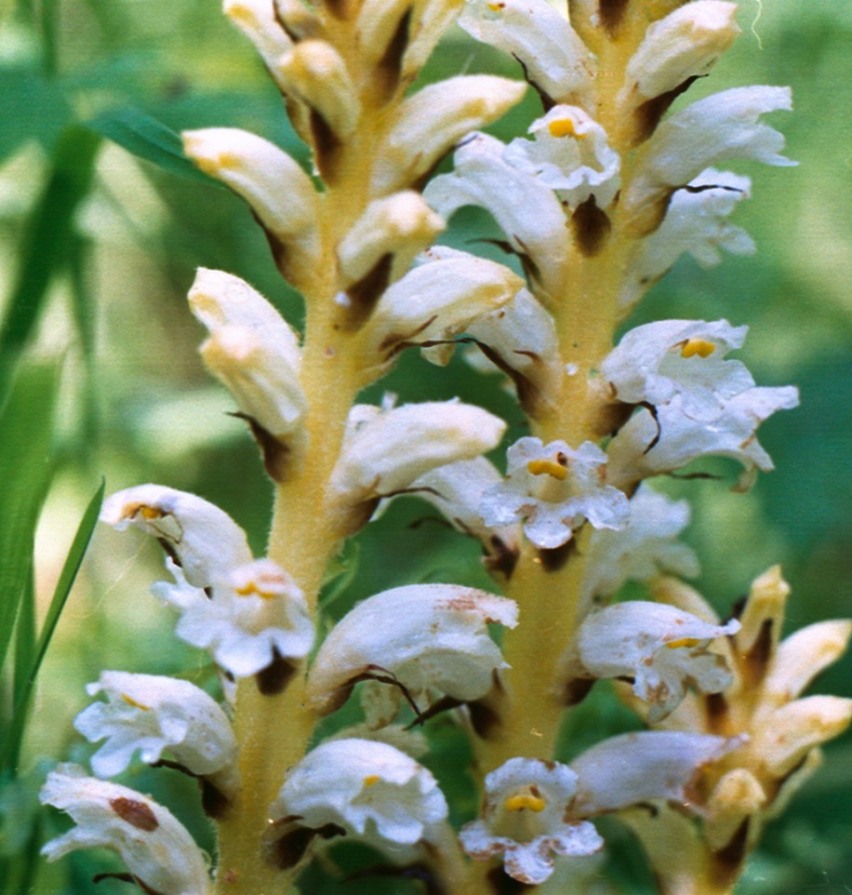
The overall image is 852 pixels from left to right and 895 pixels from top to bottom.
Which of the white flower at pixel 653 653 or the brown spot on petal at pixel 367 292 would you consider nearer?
the brown spot on petal at pixel 367 292

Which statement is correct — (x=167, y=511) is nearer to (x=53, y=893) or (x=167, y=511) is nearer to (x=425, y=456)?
(x=425, y=456)

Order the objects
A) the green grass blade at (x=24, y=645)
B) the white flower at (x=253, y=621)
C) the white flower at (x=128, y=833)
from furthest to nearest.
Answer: the green grass blade at (x=24, y=645), the white flower at (x=128, y=833), the white flower at (x=253, y=621)

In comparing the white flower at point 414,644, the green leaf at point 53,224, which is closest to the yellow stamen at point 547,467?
the white flower at point 414,644

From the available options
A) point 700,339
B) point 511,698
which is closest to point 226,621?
point 511,698

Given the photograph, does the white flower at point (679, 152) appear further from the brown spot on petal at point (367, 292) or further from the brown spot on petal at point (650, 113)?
the brown spot on petal at point (367, 292)

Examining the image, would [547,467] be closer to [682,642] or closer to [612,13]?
[682,642]

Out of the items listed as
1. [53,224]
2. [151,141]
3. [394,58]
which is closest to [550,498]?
[394,58]
